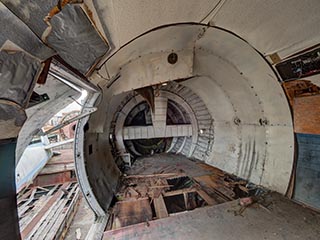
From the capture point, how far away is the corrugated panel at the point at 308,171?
1.77 meters

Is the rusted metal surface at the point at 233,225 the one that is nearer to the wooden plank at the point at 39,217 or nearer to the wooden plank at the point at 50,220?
the wooden plank at the point at 50,220

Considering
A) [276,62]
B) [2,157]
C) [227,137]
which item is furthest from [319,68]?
[2,157]

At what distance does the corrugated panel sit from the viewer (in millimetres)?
1770

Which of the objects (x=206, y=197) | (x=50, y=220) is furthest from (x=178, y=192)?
(x=50, y=220)

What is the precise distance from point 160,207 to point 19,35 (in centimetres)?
205

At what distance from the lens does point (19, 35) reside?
0.46 m

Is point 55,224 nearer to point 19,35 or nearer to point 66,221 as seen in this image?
point 66,221

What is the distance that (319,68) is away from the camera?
4.68ft

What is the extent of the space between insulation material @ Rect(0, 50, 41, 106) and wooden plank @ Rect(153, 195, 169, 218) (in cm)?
178

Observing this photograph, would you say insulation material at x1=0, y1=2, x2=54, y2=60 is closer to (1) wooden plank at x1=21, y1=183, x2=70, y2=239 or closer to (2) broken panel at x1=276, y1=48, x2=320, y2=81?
(2) broken panel at x1=276, y1=48, x2=320, y2=81

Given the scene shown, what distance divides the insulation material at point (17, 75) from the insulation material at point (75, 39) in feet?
0.34

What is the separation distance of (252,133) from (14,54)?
2694 mm

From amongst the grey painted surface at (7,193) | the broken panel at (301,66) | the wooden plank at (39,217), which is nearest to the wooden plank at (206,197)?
the broken panel at (301,66)

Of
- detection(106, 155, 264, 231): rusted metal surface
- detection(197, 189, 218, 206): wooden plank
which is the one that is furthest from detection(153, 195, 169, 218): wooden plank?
detection(197, 189, 218, 206): wooden plank
